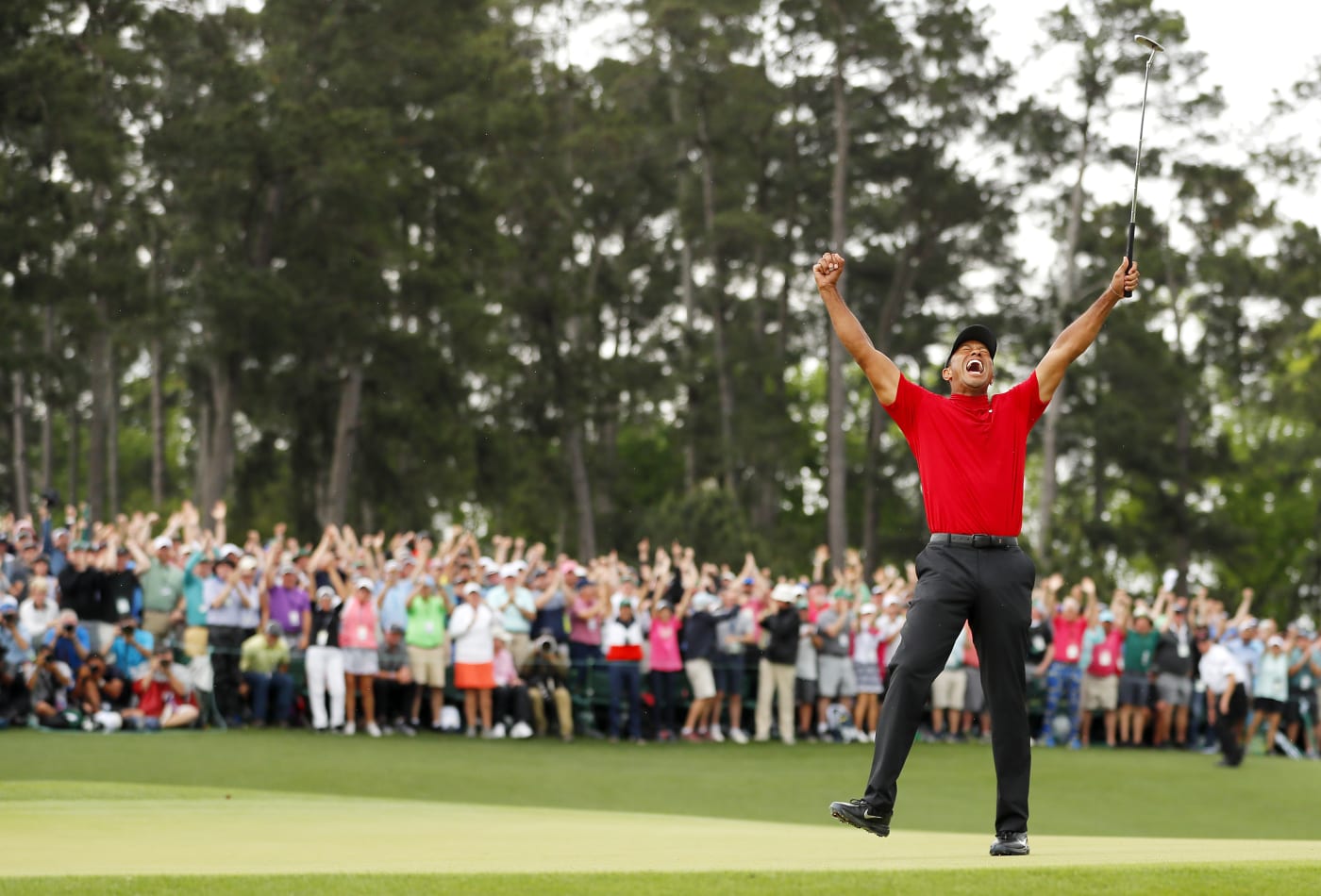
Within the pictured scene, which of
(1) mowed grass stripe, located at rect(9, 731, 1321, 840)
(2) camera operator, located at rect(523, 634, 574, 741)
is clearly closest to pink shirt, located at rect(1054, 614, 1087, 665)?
(1) mowed grass stripe, located at rect(9, 731, 1321, 840)

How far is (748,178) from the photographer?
168ft

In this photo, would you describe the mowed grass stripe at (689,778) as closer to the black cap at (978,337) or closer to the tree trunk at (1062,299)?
the black cap at (978,337)

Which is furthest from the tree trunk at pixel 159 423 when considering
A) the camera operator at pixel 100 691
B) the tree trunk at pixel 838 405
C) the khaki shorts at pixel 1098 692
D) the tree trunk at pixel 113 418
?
the khaki shorts at pixel 1098 692

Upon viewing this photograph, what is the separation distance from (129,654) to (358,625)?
Answer: 2.67 m

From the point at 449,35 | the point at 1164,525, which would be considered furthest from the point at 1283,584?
the point at 449,35

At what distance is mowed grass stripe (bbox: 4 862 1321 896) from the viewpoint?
258 inches

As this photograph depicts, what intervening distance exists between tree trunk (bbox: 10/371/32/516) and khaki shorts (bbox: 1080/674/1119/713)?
36717mm

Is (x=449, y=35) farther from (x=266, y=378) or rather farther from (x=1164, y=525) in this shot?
(x=1164, y=525)

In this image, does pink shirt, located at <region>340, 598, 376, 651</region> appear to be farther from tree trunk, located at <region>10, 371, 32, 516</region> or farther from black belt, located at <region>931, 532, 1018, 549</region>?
tree trunk, located at <region>10, 371, 32, 516</region>

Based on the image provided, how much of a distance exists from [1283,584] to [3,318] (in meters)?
49.5

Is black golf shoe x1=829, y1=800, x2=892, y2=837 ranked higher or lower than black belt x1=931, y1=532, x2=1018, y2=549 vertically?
lower

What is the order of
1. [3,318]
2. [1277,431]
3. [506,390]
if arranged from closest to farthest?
1. [3,318]
2. [506,390]
3. [1277,431]

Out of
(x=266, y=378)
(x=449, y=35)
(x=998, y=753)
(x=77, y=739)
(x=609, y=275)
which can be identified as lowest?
(x=77, y=739)

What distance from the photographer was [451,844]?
9.34m
